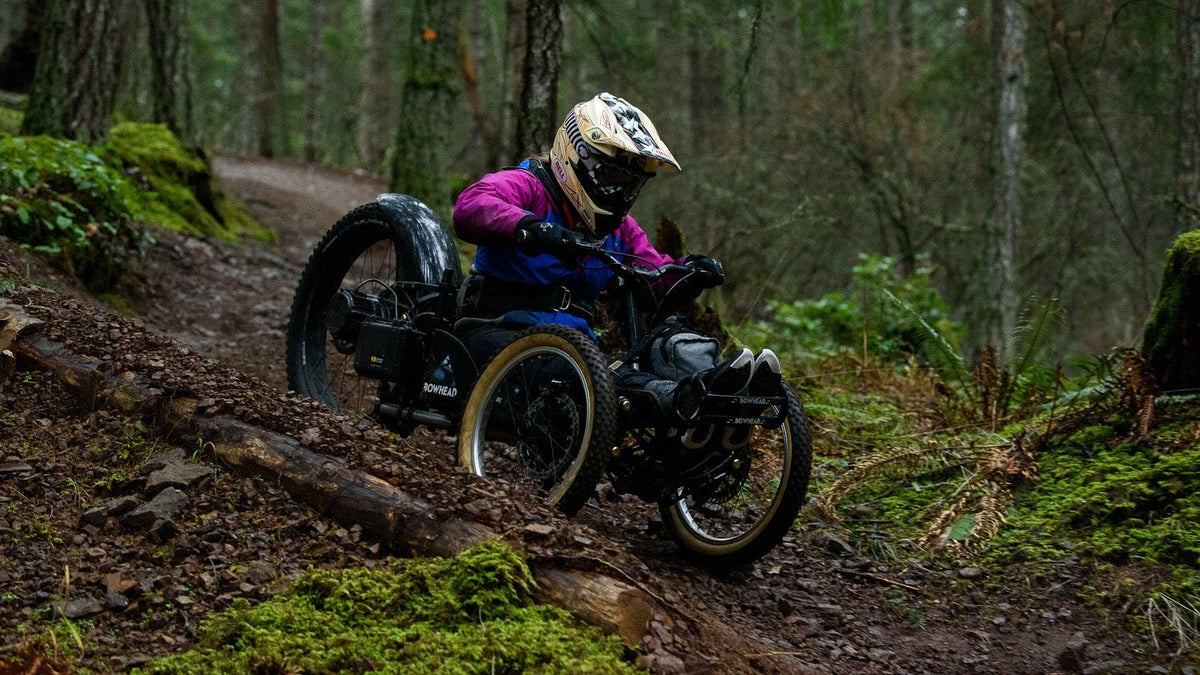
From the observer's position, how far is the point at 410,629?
290 centimetres

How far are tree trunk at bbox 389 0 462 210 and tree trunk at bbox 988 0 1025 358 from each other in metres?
6.61

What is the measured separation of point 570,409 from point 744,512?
4.39ft

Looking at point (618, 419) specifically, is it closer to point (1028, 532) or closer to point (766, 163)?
point (1028, 532)

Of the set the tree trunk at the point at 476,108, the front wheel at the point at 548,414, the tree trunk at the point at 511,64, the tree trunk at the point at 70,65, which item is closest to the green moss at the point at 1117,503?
the front wheel at the point at 548,414

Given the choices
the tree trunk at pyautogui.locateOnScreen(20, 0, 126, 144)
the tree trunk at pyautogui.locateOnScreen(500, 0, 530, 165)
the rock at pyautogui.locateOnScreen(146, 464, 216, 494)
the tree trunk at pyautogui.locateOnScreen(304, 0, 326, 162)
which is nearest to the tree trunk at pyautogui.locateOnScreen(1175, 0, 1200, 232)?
the tree trunk at pyautogui.locateOnScreen(500, 0, 530, 165)

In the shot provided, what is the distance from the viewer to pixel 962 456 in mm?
5562

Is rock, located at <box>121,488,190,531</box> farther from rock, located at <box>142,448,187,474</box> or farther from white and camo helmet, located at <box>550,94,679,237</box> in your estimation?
white and camo helmet, located at <box>550,94,679,237</box>

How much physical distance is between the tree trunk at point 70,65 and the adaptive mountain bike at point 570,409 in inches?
181

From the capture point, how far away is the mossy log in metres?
4.92

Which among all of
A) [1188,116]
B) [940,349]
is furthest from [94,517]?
[1188,116]

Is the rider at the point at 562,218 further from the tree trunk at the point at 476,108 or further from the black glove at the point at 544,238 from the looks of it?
the tree trunk at the point at 476,108

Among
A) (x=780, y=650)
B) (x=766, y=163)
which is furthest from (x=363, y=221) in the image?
(x=766, y=163)

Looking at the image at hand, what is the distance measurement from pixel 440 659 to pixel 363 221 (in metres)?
3.54

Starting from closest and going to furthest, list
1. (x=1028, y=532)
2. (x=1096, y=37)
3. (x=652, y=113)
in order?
(x=1028, y=532) < (x=1096, y=37) < (x=652, y=113)
